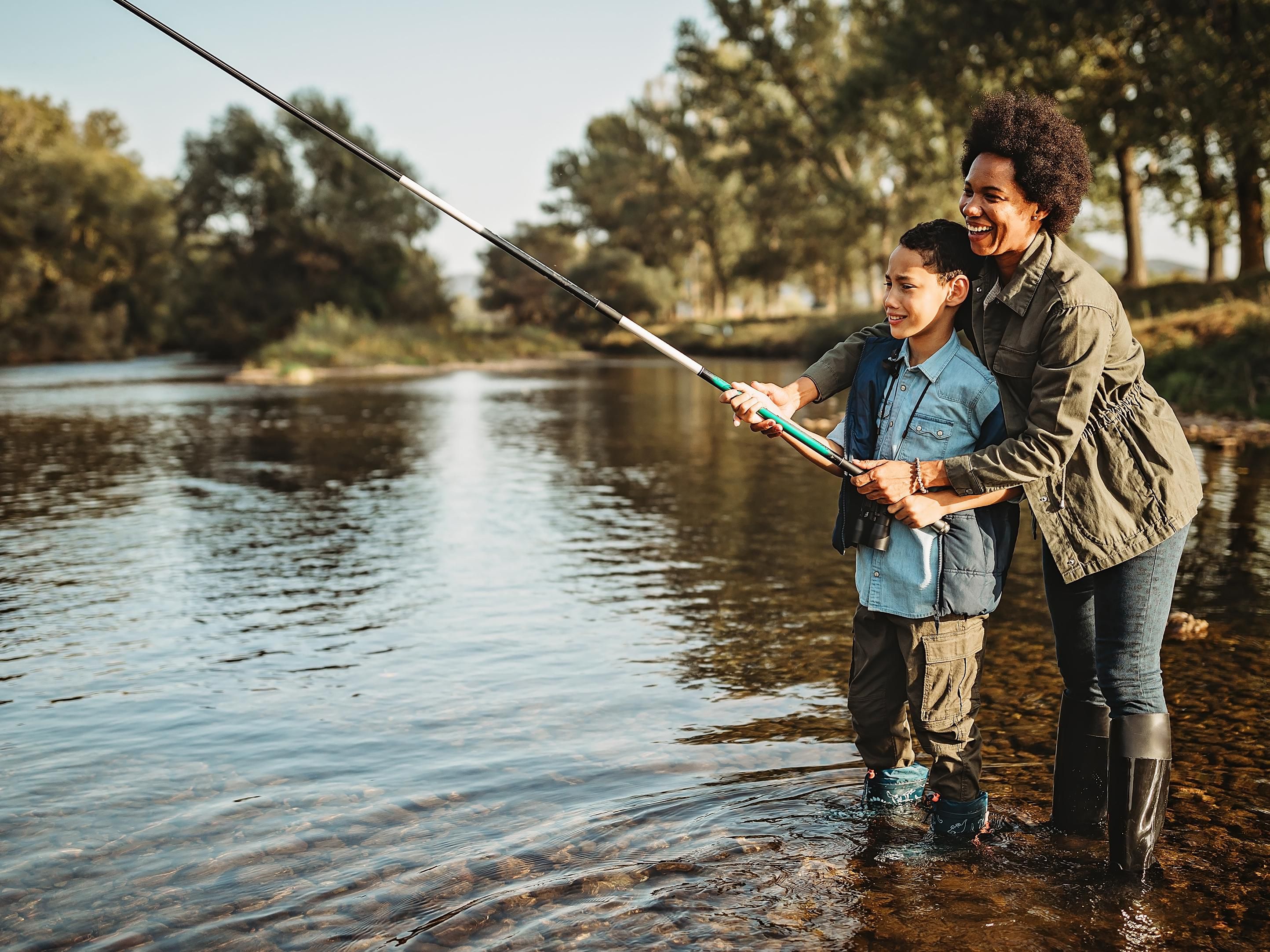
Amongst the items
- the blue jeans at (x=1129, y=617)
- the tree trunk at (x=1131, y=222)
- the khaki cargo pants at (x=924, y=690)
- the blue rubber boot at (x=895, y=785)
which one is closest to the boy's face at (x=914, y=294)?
the blue jeans at (x=1129, y=617)

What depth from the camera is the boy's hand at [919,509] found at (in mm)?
3424

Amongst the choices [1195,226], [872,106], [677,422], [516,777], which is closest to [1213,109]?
[1195,226]

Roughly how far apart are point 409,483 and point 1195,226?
21.8 metres

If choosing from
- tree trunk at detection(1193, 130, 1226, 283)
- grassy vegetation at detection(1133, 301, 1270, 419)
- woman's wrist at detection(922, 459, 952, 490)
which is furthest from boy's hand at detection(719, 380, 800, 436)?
tree trunk at detection(1193, 130, 1226, 283)

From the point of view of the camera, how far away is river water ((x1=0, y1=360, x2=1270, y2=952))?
334 centimetres

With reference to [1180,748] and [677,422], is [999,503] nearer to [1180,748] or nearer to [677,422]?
[1180,748]

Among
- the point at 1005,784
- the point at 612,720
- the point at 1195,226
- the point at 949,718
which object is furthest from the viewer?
the point at 1195,226

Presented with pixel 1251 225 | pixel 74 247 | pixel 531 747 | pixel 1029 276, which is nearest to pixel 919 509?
pixel 1029 276

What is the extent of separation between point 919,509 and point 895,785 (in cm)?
102

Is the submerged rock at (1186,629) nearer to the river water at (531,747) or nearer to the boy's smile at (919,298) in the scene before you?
the river water at (531,747)

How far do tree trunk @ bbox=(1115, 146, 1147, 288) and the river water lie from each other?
20.7 meters

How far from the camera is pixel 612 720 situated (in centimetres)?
A: 515

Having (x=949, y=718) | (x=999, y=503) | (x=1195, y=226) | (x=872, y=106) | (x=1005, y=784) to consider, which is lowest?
(x=1005, y=784)

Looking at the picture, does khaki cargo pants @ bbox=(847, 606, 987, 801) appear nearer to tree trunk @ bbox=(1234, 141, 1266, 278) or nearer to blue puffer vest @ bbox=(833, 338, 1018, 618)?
blue puffer vest @ bbox=(833, 338, 1018, 618)
